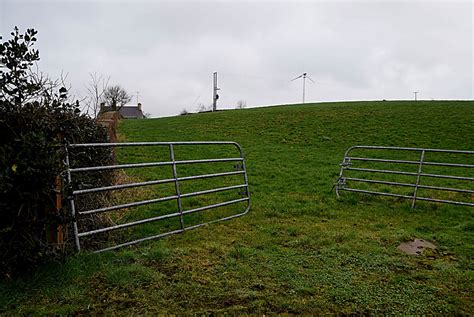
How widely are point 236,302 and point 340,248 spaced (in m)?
1.74

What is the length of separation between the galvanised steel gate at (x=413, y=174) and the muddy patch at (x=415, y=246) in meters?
1.41

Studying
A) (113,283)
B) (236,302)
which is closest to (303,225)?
(236,302)

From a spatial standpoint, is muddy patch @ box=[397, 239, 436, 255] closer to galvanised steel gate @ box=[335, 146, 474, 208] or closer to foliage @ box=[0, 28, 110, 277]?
galvanised steel gate @ box=[335, 146, 474, 208]

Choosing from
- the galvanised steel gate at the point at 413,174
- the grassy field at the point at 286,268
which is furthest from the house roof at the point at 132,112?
the grassy field at the point at 286,268

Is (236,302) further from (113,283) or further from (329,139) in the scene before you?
(329,139)

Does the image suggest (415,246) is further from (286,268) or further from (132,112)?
(132,112)

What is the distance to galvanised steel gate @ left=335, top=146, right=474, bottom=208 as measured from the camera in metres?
6.29

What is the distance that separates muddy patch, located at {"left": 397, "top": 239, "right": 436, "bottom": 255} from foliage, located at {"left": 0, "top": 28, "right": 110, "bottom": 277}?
3.67 meters

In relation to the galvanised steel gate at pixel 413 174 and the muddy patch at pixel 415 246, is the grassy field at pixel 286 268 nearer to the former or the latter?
the muddy patch at pixel 415 246

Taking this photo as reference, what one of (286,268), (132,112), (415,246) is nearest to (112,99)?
(286,268)

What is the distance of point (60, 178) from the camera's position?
3.37 m

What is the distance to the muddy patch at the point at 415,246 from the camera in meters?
4.20

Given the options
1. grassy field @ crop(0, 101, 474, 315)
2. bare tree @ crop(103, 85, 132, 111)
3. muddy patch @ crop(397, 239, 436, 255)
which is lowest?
muddy patch @ crop(397, 239, 436, 255)

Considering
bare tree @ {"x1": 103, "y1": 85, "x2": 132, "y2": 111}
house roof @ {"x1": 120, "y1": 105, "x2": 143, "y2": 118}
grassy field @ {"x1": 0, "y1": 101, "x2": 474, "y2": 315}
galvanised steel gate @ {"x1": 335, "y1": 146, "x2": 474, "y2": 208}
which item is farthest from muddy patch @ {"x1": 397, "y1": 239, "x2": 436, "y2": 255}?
house roof @ {"x1": 120, "y1": 105, "x2": 143, "y2": 118}
